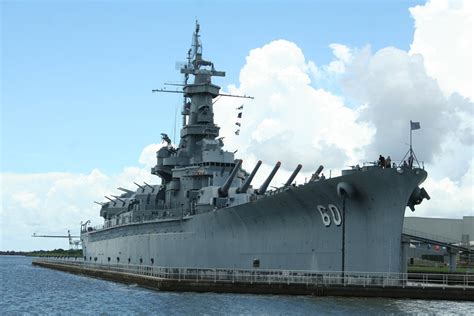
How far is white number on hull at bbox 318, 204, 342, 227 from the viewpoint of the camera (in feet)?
106

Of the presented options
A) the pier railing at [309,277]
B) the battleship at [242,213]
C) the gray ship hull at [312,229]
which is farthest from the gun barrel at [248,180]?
the pier railing at [309,277]

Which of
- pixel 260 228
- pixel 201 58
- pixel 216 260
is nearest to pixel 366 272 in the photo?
pixel 260 228

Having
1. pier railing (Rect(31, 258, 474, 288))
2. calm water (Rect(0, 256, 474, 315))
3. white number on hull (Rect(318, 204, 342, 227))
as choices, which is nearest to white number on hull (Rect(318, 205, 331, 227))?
white number on hull (Rect(318, 204, 342, 227))

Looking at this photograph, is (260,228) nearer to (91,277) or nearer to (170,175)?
(170,175)

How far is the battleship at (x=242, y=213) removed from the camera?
31172 millimetres

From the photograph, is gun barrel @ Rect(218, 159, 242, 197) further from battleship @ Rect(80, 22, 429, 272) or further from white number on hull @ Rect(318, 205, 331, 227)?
white number on hull @ Rect(318, 205, 331, 227)

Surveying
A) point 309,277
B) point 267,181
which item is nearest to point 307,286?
point 309,277

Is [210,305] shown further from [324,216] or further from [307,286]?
[324,216]

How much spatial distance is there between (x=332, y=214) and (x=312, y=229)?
4.97 ft

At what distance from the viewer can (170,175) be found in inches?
2072

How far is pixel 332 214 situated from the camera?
32.4 m

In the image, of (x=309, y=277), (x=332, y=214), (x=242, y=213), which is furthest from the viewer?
(x=242, y=213)

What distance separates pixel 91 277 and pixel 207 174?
52.4 feet

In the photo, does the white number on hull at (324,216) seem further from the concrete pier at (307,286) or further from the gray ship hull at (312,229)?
the concrete pier at (307,286)
